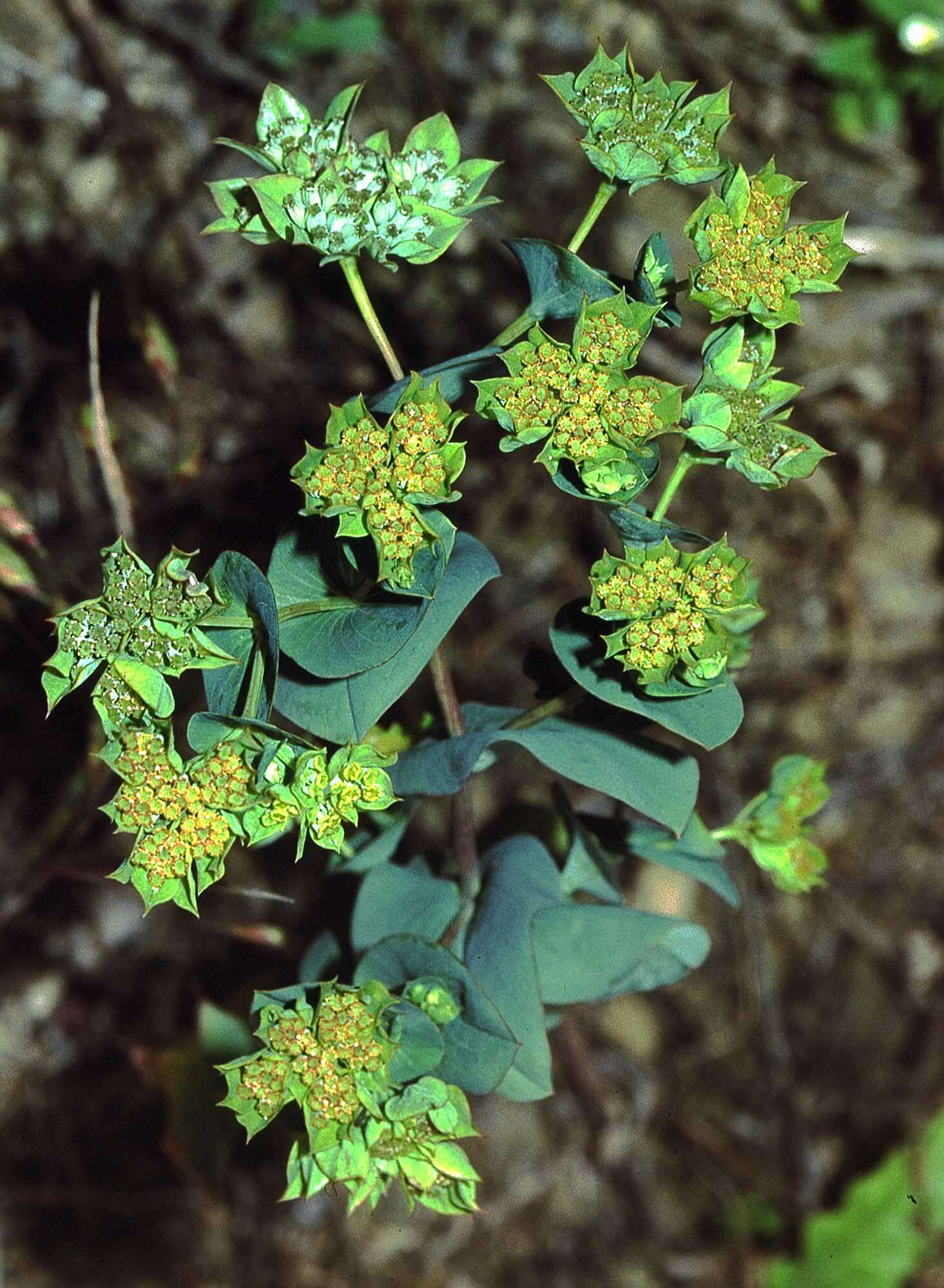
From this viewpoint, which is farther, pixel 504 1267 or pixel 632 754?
pixel 504 1267

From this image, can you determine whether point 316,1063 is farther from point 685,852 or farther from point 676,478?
point 676,478

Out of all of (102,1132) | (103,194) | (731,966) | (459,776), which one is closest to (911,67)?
(103,194)

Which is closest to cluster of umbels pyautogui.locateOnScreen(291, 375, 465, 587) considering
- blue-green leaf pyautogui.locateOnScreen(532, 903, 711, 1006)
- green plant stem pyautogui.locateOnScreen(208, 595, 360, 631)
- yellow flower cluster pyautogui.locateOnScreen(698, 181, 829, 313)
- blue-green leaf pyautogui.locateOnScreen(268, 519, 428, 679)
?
blue-green leaf pyautogui.locateOnScreen(268, 519, 428, 679)

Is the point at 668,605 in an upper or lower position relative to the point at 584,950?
upper

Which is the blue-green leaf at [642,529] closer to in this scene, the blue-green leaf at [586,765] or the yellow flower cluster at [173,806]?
the blue-green leaf at [586,765]

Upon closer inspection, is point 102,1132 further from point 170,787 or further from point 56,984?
point 170,787

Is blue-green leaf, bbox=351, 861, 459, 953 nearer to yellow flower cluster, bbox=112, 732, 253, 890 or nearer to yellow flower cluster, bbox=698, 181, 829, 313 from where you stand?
yellow flower cluster, bbox=112, 732, 253, 890

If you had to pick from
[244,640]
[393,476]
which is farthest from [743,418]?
[244,640]
